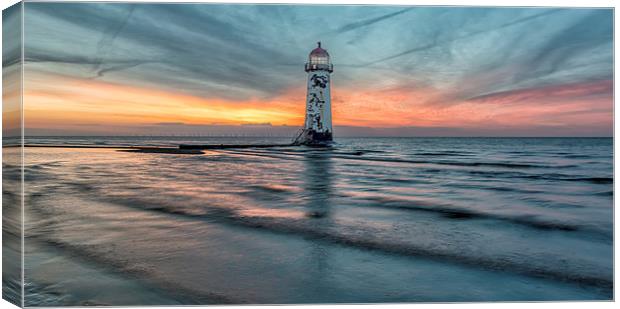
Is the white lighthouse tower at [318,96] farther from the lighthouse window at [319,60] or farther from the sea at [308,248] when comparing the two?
the sea at [308,248]

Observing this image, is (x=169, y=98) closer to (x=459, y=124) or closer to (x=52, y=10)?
(x=52, y=10)

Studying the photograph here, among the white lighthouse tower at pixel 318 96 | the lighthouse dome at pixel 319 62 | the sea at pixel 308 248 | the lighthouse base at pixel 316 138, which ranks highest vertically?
the lighthouse dome at pixel 319 62

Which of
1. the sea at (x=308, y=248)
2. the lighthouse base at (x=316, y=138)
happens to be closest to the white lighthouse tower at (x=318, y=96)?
the lighthouse base at (x=316, y=138)

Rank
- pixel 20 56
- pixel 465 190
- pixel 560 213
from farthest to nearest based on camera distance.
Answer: pixel 465 190
pixel 560 213
pixel 20 56

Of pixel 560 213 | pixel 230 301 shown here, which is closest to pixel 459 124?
pixel 560 213

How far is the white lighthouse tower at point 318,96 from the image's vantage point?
1994 centimetres

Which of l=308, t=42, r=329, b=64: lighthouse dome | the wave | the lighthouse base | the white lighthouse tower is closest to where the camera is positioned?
the wave

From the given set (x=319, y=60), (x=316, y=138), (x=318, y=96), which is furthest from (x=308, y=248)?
(x=319, y=60)


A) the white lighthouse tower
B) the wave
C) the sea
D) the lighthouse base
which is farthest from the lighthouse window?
the wave

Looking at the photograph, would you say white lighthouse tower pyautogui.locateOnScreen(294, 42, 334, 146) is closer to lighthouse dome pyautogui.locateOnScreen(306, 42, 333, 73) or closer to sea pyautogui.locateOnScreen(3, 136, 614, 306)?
lighthouse dome pyautogui.locateOnScreen(306, 42, 333, 73)

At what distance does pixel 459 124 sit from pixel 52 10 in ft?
23.3

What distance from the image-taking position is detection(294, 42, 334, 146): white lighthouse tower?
19938mm

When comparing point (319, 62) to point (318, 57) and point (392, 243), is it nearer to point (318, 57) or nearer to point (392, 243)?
point (318, 57)

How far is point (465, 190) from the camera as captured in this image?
308 inches
